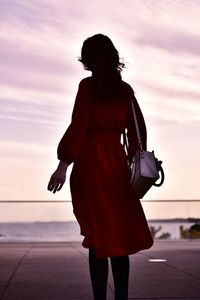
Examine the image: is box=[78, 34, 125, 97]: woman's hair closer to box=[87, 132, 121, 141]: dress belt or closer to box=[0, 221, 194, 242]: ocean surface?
box=[87, 132, 121, 141]: dress belt

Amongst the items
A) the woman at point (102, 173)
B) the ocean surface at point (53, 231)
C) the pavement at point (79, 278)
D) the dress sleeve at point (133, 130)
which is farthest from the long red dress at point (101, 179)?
the ocean surface at point (53, 231)

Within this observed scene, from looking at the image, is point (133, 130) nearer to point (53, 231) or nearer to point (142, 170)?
point (142, 170)

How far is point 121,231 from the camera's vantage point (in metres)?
3.60

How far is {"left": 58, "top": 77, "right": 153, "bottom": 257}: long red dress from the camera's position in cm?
353

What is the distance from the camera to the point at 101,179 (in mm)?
3576

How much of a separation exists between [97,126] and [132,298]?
1.80m

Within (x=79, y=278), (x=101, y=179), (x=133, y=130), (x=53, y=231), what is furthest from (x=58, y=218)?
(x=101, y=179)

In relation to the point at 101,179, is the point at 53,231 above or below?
below

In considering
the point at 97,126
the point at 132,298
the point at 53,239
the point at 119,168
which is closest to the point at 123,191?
the point at 119,168

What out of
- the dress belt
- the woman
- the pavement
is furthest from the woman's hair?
the pavement

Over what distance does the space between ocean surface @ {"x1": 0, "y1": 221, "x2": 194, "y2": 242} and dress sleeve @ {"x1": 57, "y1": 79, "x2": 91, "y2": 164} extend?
8707 mm

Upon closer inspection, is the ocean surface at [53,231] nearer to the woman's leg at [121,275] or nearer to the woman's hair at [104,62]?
the woman's leg at [121,275]

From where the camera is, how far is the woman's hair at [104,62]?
3629mm

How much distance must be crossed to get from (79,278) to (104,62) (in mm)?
3005
